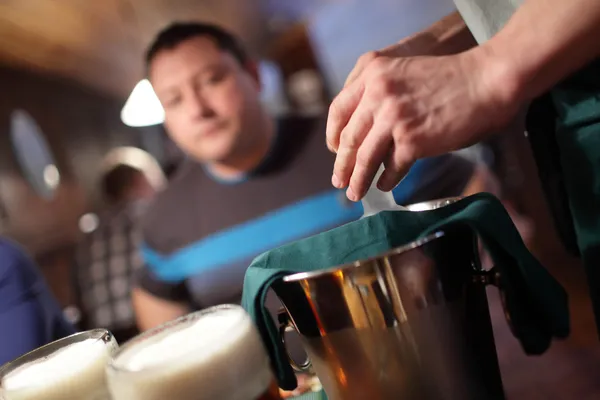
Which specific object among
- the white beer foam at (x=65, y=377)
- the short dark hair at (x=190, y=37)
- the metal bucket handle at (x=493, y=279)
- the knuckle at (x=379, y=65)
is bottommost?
the metal bucket handle at (x=493, y=279)

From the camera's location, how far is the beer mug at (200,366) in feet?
0.96

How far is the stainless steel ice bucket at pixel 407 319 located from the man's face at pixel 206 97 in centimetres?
74

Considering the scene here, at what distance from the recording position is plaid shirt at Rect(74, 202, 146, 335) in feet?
4.15

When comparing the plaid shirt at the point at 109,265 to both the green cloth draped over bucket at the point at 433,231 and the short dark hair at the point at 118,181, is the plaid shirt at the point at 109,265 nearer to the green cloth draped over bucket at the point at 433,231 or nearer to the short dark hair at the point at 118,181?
the short dark hair at the point at 118,181

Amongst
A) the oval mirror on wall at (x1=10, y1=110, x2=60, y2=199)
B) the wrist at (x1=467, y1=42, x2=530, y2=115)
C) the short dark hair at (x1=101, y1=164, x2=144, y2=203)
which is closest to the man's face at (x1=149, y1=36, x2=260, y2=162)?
the short dark hair at (x1=101, y1=164, x2=144, y2=203)

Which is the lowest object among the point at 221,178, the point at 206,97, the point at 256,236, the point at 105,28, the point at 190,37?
the point at 256,236

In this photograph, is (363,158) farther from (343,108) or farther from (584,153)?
(584,153)

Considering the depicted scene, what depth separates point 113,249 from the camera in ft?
4.58

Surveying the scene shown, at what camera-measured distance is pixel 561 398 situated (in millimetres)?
326

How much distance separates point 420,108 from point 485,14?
159 mm

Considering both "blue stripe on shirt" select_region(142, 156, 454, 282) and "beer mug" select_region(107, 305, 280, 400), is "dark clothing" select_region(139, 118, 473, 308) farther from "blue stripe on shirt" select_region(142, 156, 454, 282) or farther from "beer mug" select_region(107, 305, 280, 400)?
"beer mug" select_region(107, 305, 280, 400)

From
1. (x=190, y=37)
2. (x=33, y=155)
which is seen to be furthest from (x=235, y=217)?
(x=33, y=155)

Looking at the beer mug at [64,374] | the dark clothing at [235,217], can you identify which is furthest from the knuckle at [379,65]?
the dark clothing at [235,217]

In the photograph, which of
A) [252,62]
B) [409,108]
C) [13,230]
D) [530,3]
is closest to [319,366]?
[409,108]
